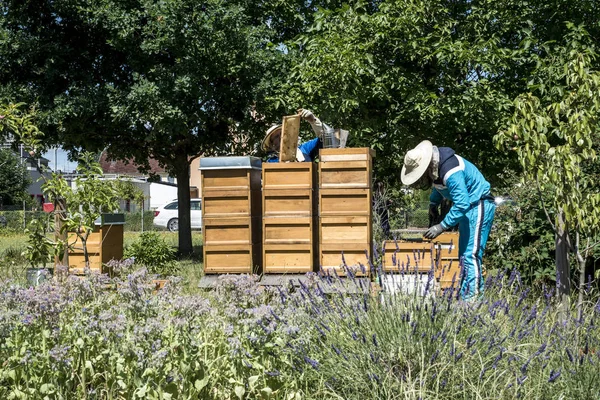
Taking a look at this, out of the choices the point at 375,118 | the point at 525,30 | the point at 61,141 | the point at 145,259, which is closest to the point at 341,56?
the point at 375,118

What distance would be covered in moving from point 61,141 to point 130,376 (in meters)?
11.6

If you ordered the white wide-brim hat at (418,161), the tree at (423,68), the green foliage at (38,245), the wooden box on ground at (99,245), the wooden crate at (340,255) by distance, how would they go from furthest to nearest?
the tree at (423,68), the wooden box on ground at (99,245), the wooden crate at (340,255), the green foliage at (38,245), the white wide-brim hat at (418,161)

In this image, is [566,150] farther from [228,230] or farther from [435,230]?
[228,230]

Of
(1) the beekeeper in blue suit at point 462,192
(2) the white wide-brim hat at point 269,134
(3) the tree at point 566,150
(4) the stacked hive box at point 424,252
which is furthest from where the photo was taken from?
(2) the white wide-brim hat at point 269,134

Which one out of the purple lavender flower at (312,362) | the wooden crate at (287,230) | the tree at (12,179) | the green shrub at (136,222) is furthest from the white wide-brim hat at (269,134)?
the tree at (12,179)

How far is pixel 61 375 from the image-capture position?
3896 mm

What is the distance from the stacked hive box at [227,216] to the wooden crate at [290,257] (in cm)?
25

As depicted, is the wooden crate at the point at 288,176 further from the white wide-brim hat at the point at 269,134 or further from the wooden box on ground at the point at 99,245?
the wooden box on ground at the point at 99,245

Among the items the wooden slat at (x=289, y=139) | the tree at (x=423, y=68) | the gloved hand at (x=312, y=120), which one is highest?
the tree at (x=423, y=68)

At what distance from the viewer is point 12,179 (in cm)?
3906

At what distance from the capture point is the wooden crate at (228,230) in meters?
7.17

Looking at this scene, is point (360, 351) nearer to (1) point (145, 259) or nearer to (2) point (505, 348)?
(2) point (505, 348)

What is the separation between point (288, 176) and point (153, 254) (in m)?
4.83

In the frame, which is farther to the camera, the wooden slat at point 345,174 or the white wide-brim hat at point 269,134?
the white wide-brim hat at point 269,134
